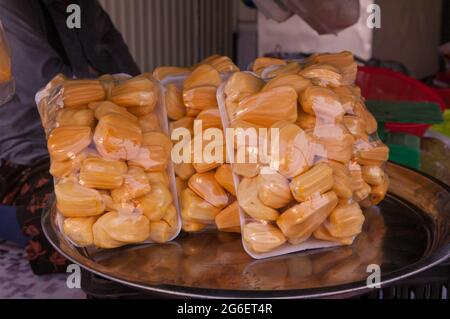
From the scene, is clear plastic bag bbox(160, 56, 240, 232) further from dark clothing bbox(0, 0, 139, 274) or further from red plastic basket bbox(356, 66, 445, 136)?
red plastic basket bbox(356, 66, 445, 136)

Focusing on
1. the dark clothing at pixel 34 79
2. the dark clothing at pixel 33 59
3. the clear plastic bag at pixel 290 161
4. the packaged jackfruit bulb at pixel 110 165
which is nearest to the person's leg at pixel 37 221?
the dark clothing at pixel 34 79

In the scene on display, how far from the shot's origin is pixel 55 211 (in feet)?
3.00

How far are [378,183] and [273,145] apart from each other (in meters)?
0.23

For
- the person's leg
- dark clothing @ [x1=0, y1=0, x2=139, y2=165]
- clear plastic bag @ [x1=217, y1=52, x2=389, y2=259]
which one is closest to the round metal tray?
clear plastic bag @ [x1=217, y1=52, x2=389, y2=259]

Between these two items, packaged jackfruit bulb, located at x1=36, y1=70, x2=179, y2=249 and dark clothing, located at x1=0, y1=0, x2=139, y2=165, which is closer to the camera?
packaged jackfruit bulb, located at x1=36, y1=70, x2=179, y2=249

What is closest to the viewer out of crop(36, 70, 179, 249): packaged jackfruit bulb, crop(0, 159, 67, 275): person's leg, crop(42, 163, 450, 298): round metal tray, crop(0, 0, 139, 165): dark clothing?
crop(42, 163, 450, 298): round metal tray

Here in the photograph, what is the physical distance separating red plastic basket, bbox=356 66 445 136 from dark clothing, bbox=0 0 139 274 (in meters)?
0.91

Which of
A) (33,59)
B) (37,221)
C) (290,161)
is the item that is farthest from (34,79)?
(290,161)

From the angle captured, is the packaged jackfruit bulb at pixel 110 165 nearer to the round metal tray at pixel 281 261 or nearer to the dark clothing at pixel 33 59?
the round metal tray at pixel 281 261

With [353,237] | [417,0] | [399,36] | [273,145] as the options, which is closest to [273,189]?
[273,145]

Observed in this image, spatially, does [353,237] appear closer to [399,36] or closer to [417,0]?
[399,36]

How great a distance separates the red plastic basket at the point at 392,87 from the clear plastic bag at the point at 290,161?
76cm

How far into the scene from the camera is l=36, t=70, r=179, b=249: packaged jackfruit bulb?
2.56 ft

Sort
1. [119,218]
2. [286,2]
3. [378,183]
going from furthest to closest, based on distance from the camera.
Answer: [286,2] → [378,183] → [119,218]
